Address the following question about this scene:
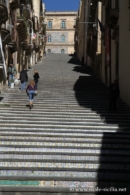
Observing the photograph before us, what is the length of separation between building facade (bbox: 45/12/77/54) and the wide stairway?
60.3 m

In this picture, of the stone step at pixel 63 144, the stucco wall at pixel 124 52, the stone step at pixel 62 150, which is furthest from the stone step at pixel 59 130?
the stucco wall at pixel 124 52

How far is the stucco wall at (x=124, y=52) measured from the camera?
1461cm

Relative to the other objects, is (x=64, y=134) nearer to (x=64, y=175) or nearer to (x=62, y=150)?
(x=62, y=150)

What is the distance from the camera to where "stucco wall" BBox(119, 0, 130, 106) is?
14.6 m

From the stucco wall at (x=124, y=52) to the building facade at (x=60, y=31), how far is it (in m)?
58.6

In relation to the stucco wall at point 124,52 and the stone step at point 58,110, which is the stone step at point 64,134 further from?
the stucco wall at point 124,52

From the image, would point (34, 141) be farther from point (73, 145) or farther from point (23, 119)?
point (23, 119)

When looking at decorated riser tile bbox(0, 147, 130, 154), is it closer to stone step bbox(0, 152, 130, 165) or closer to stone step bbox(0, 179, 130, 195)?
stone step bbox(0, 152, 130, 165)

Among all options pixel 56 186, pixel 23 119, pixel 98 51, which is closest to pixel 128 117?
pixel 23 119

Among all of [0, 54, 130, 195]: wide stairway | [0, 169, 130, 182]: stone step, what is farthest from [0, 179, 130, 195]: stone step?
[0, 169, 130, 182]: stone step

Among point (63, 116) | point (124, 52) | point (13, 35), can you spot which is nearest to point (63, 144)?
point (63, 116)

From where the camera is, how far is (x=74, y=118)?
12.9 meters

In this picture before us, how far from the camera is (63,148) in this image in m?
9.91

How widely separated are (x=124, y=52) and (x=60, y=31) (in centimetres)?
6057
